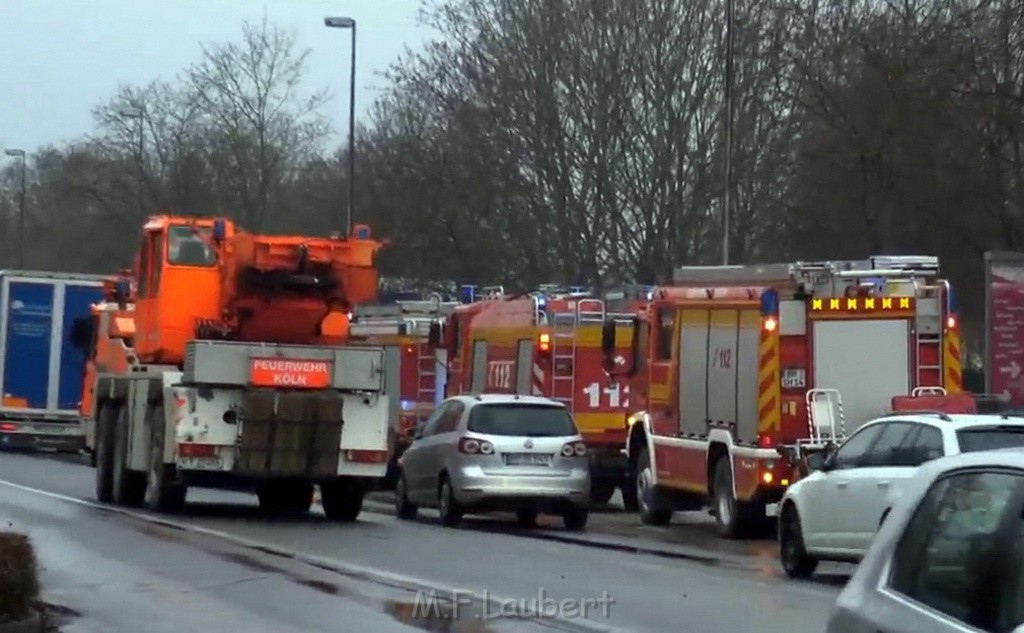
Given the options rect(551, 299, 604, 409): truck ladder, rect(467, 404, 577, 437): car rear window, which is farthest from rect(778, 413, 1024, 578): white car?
rect(551, 299, 604, 409): truck ladder

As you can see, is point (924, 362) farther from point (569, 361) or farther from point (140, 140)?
point (140, 140)

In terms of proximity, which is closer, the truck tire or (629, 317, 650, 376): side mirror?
the truck tire

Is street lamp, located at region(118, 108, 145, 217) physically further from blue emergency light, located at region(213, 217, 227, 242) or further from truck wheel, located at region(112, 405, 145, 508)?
blue emergency light, located at region(213, 217, 227, 242)

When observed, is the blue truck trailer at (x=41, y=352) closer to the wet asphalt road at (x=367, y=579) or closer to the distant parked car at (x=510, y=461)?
the wet asphalt road at (x=367, y=579)

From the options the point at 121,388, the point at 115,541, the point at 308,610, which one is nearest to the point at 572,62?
the point at 121,388

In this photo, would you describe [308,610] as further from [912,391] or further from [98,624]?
[912,391]

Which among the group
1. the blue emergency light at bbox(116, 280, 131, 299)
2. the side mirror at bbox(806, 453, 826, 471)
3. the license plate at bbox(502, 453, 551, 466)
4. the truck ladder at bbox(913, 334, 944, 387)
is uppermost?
the blue emergency light at bbox(116, 280, 131, 299)

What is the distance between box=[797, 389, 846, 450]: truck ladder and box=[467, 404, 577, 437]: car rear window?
3497 millimetres

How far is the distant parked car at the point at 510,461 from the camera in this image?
24062mm

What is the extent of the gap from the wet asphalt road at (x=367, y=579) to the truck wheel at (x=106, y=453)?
1.90 metres

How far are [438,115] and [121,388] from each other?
77.3ft

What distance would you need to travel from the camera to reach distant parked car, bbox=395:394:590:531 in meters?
24.1

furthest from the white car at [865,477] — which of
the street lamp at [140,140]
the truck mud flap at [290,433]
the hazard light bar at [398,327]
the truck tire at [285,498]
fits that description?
the street lamp at [140,140]

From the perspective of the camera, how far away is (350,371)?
23547mm
